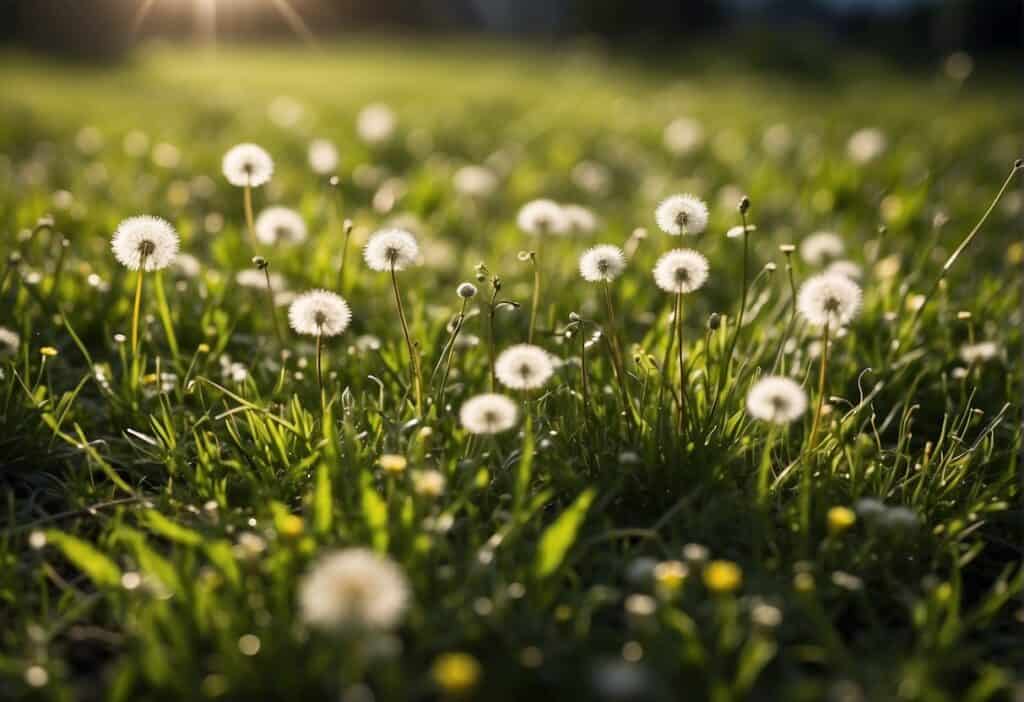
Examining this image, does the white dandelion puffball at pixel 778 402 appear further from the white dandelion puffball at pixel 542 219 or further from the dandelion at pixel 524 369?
the white dandelion puffball at pixel 542 219

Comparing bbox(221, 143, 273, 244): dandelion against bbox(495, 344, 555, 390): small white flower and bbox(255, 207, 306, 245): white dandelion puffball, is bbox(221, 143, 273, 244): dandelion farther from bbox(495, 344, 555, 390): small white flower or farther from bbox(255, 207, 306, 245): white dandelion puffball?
bbox(495, 344, 555, 390): small white flower

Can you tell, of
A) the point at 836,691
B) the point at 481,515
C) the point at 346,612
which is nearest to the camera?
the point at 346,612

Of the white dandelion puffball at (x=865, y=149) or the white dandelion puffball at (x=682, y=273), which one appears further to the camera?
the white dandelion puffball at (x=865, y=149)

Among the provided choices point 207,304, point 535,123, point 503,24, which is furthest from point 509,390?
point 503,24

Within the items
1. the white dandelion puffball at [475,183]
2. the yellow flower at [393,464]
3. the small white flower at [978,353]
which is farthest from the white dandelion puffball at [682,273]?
the white dandelion puffball at [475,183]

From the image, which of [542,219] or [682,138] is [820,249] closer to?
[542,219]

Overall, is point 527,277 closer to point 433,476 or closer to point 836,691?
point 433,476
